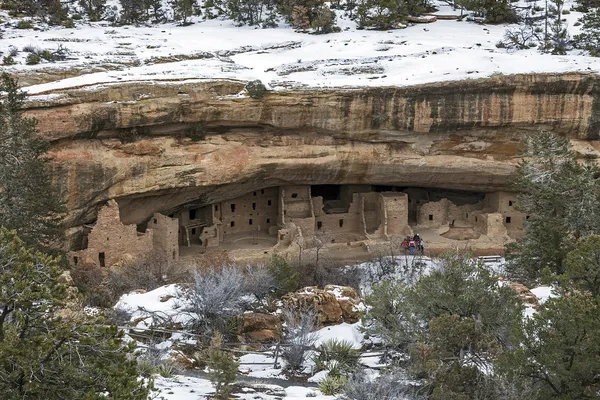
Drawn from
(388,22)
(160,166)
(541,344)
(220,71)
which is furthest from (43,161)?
(388,22)

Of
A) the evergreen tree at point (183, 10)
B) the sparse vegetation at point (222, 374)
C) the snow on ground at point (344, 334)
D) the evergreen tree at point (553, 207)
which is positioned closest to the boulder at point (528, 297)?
the snow on ground at point (344, 334)

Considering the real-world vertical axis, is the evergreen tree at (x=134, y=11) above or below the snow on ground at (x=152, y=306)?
above

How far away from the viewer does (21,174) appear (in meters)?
19.8

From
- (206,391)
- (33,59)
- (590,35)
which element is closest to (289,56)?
(33,59)

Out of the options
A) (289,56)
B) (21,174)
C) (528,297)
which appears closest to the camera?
(528,297)

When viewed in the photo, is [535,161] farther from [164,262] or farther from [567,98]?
[164,262]

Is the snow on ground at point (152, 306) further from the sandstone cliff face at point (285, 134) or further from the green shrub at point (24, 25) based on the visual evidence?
the green shrub at point (24, 25)

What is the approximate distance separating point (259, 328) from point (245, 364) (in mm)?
1277

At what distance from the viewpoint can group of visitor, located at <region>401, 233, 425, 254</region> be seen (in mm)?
26547

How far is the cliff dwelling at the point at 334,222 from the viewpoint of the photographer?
87.3 ft

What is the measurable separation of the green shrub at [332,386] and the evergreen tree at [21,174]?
34.2 feet

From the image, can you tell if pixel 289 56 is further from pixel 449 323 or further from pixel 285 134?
pixel 449 323

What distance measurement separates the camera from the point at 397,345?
12.9 metres

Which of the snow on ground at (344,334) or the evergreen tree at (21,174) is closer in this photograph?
the snow on ground at (344,334)
